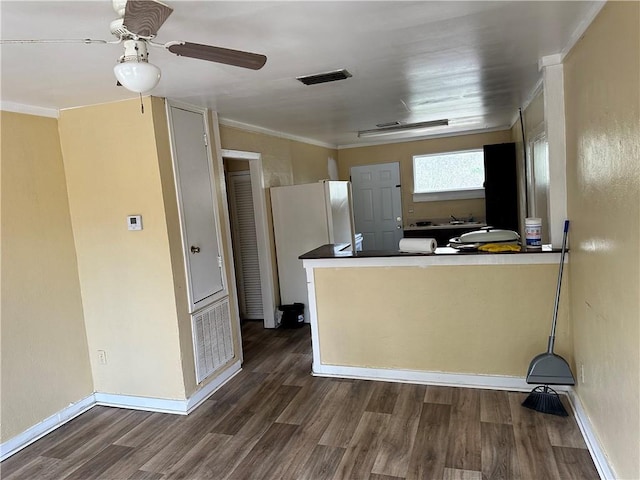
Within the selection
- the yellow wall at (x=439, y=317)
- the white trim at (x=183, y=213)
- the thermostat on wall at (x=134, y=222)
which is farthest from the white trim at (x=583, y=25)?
the thermostat on wall at (x=134, y=222)

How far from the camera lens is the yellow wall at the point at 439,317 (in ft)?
9.59

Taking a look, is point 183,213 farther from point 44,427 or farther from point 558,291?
point 558,291

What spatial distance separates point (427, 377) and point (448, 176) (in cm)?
424

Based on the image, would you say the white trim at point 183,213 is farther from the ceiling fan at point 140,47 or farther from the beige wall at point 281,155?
the ceiling fan at point 140,47

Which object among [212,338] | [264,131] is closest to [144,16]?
[212,338]

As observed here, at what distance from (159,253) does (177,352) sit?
2.39 ft

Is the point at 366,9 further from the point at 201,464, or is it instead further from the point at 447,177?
the point at 447,177

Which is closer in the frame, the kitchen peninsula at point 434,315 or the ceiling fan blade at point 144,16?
the ceiling fan blade at point 144,16

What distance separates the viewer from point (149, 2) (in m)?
1.32

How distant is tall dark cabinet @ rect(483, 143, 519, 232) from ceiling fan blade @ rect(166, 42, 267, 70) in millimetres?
4535

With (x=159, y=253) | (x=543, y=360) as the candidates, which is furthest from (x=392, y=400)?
(x=159, y=253)

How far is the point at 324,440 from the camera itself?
2617 millimetres

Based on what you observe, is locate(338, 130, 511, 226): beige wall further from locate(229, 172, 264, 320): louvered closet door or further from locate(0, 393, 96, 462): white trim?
locate(0, 393, 96, 462): white trim

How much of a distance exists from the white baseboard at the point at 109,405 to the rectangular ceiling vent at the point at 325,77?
2.39m
